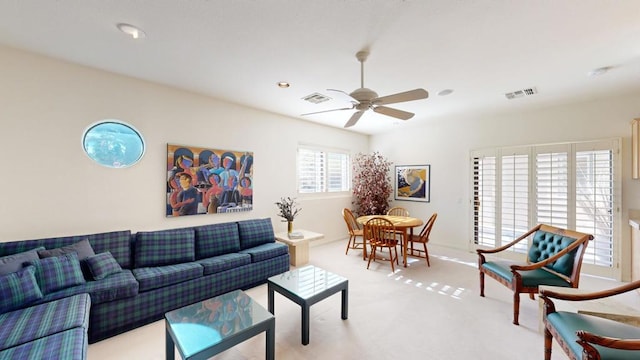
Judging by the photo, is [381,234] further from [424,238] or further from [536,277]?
[536,277]

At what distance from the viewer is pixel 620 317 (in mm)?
1995

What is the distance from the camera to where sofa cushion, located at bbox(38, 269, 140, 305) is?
2145mm

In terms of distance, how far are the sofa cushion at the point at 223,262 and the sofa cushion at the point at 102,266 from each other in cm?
83

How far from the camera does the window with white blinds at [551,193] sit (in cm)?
379

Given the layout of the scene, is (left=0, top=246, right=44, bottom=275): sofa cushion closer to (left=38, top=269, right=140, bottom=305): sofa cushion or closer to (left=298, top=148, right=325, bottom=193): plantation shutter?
(left=38, top=269, right=140, bottom=305): sofa cushion

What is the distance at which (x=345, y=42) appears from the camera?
2.34m

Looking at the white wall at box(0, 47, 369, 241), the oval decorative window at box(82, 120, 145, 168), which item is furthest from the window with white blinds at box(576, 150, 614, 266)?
the oval decorative window at box(82, 120, 145, 168)

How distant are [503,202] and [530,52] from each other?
9.99 feet

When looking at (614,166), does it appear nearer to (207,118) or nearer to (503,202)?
(503,202)

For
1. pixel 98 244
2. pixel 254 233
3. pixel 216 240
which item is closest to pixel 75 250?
pixel 98 244

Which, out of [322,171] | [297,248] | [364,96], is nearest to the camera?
[364,96]

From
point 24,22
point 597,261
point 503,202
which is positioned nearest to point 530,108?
point 503,202

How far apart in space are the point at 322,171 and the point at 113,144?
12.2ft

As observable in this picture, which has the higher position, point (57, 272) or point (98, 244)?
point (98, 244)
